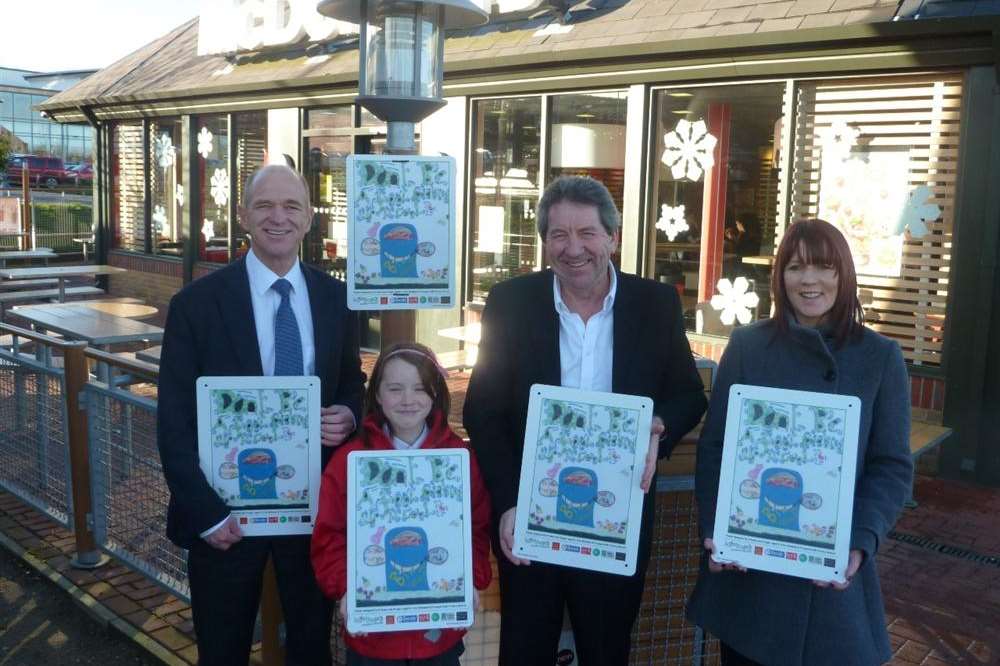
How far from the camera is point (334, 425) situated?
278cm

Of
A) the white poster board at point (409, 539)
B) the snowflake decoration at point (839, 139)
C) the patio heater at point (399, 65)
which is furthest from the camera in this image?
the snowflake decoration at point (839, 139)

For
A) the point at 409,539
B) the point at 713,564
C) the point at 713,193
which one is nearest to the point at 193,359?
the point at 409,539

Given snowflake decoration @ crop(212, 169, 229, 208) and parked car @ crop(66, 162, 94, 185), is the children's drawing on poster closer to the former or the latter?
snowflake decoration @ crop(212, 169, 229, 208)

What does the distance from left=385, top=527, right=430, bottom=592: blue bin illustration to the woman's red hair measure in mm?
1098

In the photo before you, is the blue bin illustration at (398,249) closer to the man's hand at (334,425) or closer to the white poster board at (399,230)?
the white poster board at (399,230)

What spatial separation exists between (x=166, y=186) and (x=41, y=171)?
31.5 metres

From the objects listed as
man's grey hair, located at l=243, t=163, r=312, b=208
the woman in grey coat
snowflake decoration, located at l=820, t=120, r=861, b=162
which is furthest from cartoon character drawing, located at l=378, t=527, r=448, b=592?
snowflake decoration, located at l=820, t=120, r=861, b=162

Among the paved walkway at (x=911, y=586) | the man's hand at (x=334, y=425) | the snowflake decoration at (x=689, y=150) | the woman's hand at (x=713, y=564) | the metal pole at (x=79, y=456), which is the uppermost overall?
the snowflake decoration at (x=689, y=150)

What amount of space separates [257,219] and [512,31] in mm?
7464

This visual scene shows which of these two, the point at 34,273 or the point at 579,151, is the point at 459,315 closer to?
the point at 579,151

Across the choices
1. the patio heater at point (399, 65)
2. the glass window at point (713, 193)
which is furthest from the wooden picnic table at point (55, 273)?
the patio heater at point (399, 65)

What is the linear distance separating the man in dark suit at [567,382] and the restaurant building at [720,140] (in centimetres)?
476

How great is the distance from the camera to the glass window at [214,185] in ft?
43.8

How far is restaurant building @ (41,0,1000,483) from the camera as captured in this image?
21.9 feet
